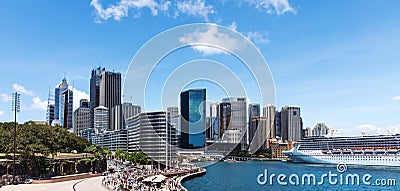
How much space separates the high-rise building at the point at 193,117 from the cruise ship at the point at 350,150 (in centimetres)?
5085

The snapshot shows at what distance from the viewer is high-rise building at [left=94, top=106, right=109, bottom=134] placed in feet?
591

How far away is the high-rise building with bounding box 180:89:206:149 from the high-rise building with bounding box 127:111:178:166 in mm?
54636

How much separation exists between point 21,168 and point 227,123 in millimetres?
128985

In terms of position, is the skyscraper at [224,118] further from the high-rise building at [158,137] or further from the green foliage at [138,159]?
the green foliage at [138,159]

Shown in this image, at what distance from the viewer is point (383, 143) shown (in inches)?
3743

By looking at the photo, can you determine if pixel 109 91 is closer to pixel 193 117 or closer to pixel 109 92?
pixel 109 92

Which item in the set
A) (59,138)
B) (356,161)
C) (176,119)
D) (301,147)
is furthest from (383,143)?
(59,138)

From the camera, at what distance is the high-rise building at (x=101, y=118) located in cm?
18000

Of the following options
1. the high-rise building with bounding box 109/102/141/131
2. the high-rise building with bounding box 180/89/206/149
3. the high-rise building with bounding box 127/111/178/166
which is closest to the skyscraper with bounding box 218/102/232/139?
the high-rise building with bounding box 180/89/206/149

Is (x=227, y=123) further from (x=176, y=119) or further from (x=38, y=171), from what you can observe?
(x=38, y=171)

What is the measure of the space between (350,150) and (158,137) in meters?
46.8

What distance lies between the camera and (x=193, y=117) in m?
159

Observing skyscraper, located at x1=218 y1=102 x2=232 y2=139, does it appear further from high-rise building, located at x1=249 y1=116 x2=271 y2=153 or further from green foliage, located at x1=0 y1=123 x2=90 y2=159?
green foliage, located at x1=0 y1=123 x2=90 y2=159

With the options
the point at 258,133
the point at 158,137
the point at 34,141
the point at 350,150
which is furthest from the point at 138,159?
the point at 258,133
